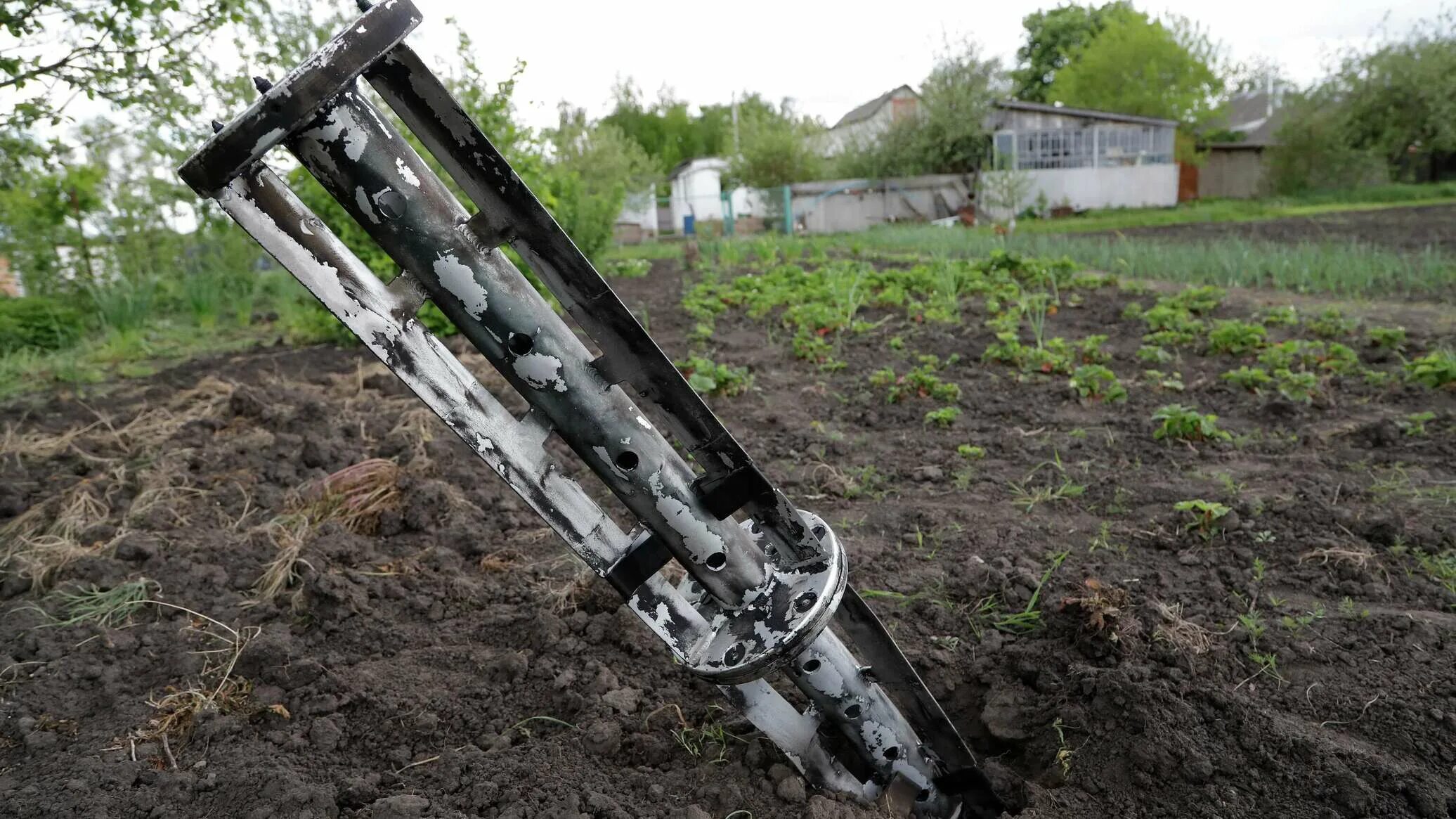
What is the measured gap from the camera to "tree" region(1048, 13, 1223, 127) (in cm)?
3491

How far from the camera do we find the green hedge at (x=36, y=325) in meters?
7.55

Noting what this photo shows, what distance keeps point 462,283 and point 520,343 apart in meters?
0.11

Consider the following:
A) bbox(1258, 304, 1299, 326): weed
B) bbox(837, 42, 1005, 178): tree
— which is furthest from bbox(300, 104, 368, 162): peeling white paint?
bbox(837, 42, 1005, 178): tree

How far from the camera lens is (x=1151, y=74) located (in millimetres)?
35406

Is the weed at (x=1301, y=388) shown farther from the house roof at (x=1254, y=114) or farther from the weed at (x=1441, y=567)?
the house roof at (x=1254, y=114)

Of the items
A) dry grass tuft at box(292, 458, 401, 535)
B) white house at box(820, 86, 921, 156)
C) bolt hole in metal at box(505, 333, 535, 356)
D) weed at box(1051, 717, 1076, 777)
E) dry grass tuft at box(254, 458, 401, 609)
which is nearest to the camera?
bolt hole in metal at box(505, 333, 535, 356)

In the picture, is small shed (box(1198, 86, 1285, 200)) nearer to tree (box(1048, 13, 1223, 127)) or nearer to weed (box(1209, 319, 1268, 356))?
tree (box(1048, 13, 1223, 127))

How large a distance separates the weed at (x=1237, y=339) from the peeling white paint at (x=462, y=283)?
5.27 metres

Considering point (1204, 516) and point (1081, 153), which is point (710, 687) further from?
point (1081, 153)

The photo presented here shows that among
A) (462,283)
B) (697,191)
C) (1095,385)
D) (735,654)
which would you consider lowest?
(697,191)

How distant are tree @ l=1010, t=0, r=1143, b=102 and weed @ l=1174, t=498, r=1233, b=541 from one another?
52104mm

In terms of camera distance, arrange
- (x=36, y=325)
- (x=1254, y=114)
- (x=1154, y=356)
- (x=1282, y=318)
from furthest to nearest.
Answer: (x=1254, y=114)
(x=36, y=325)
(x=1282, y=318)
(x=1154, y=356)

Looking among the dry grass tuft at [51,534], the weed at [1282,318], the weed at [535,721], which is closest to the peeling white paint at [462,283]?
the weed at [535,721]

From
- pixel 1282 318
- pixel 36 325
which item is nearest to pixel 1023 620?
pixel 1282 318
